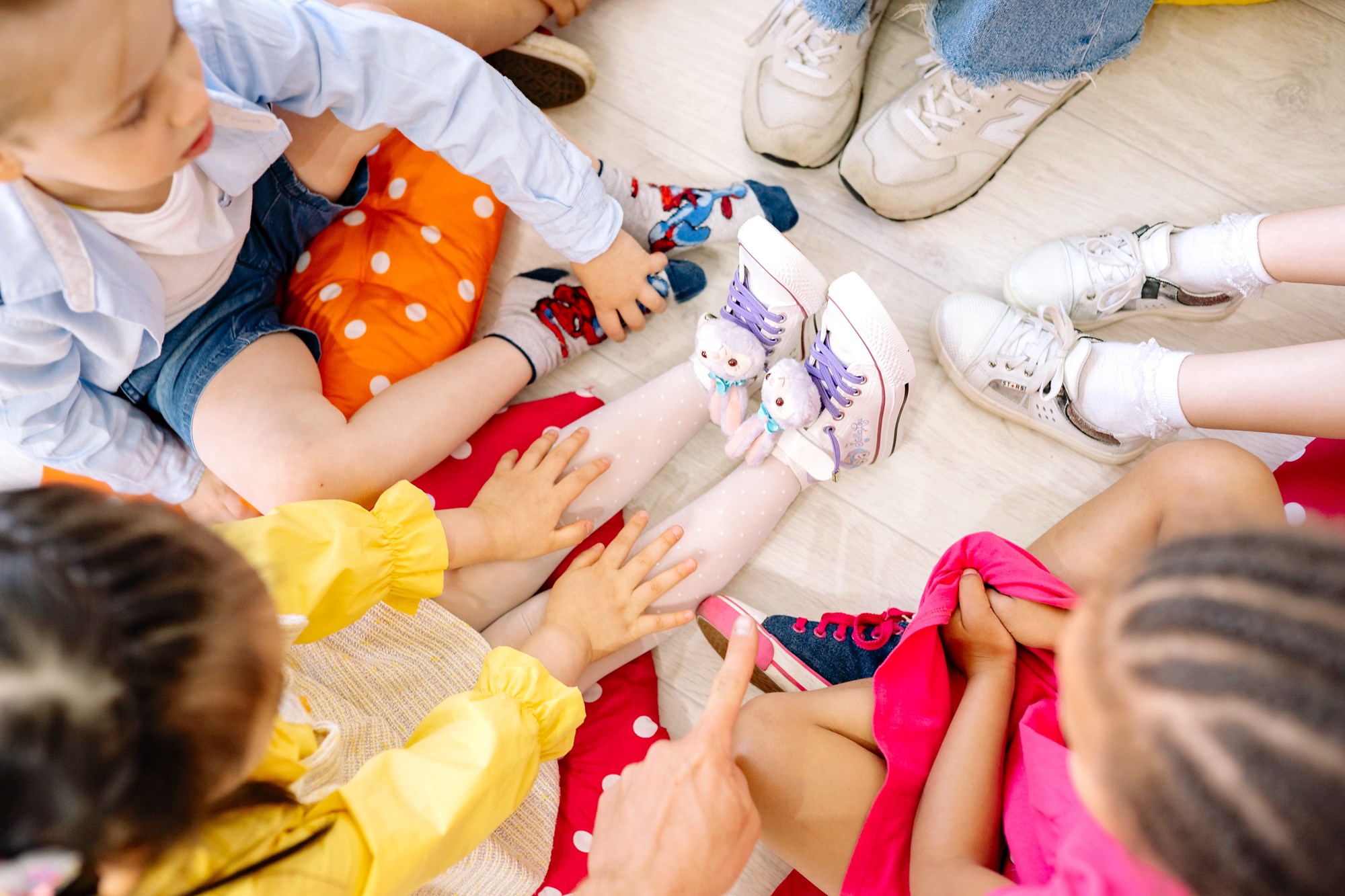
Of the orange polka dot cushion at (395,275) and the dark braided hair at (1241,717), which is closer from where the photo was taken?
the dark braided hair at (1241,717)

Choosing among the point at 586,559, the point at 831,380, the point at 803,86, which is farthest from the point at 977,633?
the point at 803,86

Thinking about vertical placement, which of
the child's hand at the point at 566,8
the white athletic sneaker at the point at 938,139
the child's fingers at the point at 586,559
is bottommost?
the child's fingers at the point at 586,559

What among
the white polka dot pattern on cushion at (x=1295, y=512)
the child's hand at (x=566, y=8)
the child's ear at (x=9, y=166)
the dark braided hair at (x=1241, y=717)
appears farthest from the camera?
the child's hand at (x=566, y=8)

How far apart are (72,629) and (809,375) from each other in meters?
0.62

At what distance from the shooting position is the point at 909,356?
29.8 inches

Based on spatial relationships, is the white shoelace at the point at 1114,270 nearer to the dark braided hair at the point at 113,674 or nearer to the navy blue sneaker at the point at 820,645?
the navy blue sneaker at the point at 820,645

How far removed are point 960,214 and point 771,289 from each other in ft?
0.95

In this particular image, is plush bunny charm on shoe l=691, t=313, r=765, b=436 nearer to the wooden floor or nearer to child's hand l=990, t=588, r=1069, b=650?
the wooden floor

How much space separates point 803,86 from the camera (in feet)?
2.98

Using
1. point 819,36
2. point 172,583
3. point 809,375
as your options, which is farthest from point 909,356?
point 172,583

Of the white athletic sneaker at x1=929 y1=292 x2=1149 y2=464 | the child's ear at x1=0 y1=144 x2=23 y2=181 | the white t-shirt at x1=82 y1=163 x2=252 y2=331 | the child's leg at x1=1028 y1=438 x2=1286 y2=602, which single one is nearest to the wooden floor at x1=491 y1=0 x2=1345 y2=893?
the white athletic sneaker at x1=929 y1=292 x2=1149 y2=464

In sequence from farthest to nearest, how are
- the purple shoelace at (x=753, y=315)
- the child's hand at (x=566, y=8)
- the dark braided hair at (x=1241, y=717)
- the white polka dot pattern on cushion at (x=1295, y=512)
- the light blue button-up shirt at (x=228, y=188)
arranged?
the child's hand at (x=566, y=8), the purple shoelace at (x=753, y=315), the white polka dot pattern on cushion at (x=1295, y=512), the light blue button-up shirt at (x=228, y=188), the dark braided hair at (x=1241, y=717)

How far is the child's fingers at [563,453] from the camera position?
82cm

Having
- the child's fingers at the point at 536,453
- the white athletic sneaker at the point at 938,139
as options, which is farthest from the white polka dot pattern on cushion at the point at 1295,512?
the child's fingers at the point at 536,453
